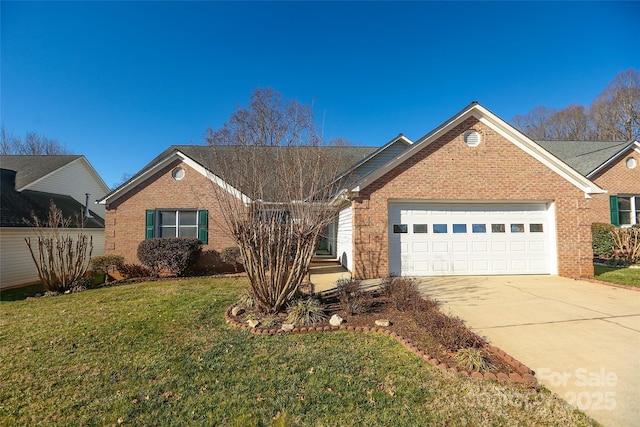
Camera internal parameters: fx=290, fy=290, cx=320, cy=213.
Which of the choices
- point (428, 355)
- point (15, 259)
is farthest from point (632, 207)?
point (15, 259)

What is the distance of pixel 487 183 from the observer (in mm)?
9383

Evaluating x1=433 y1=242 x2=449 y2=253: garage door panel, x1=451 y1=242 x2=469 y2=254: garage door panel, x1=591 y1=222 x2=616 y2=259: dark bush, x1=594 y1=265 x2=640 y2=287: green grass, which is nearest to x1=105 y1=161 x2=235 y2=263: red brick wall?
x1=433 y1=242 x2=449 y2=253: garage door panel

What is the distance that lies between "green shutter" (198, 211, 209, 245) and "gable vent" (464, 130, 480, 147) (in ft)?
32.9

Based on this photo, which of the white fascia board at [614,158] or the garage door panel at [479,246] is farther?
the white fascia board at [614,158]

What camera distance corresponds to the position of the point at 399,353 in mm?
4035

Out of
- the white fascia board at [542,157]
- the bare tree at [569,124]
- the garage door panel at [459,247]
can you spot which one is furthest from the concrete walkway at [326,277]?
the bare tree at [569,124]

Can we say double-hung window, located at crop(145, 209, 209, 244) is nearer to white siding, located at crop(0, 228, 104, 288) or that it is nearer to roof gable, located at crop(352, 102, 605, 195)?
white siding, located at crop(0, 228, 104, 288)

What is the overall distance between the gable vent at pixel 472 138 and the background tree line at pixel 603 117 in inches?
681

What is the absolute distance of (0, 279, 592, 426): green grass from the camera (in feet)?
9.14

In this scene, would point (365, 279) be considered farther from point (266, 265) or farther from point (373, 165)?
point (373, 165)

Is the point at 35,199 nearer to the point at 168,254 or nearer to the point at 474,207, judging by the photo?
the point at 168,254

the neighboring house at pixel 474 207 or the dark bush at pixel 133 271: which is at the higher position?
the neighboring house at pixel 474 207

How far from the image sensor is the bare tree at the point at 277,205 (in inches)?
215

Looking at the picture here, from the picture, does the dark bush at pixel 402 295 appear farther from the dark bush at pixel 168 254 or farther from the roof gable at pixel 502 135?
the dark bush at pixel 168 254
